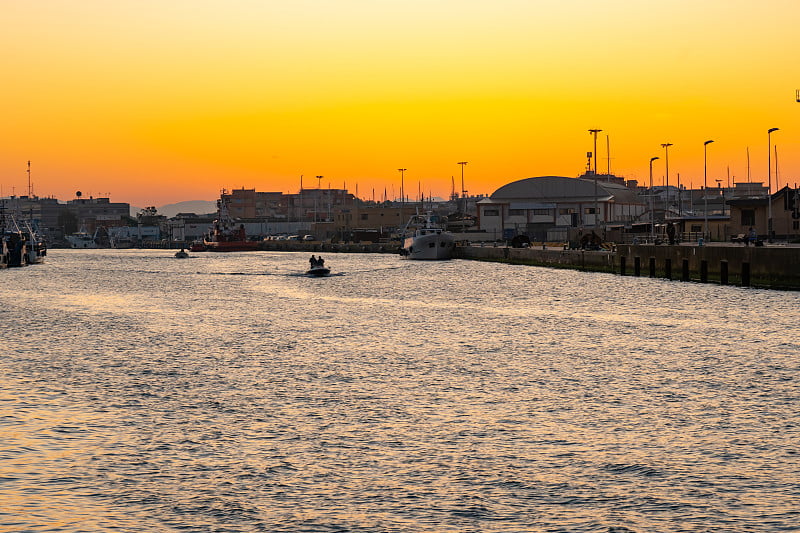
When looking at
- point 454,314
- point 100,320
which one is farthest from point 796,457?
point 100,320

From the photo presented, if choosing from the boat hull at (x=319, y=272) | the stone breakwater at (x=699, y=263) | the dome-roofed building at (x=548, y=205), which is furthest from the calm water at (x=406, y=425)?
the dome-roofed building at (x=548, y=205)

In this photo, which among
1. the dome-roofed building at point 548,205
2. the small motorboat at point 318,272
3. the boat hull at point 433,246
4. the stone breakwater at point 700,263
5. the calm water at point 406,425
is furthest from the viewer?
the dome-roofed building at point 548,205

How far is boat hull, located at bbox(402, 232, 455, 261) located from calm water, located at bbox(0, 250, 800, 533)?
8879cm

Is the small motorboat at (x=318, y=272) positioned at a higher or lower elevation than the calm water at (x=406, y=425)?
higher

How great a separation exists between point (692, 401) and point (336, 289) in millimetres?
59043

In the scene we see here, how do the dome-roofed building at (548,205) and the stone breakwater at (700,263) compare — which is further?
the dome-roofed building at (548,205)

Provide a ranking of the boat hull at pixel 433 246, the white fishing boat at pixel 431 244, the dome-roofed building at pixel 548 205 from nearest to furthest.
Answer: the boat hull at pixel 433 246 → the white fishing boat at pixel 431 244 → the dome-roofed building at pixel 548 205

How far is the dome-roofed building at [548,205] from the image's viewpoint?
190 metres

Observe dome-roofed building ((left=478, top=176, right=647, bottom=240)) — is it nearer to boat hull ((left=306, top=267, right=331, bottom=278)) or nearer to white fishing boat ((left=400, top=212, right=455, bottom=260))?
white fishing boat ((left=400, top=212, right=455, bottom=260))

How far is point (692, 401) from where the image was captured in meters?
26.0

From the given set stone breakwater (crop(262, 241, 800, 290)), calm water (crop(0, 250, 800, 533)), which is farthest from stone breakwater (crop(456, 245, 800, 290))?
calm water (crop(0, 250, 800, 533))

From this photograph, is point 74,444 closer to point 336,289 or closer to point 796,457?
point 796,457

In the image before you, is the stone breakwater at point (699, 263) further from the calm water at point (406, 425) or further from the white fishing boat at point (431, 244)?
the white fishing boat at point (431, 244)

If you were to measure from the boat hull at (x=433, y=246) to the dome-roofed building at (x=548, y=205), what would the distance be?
45001 millimetres
